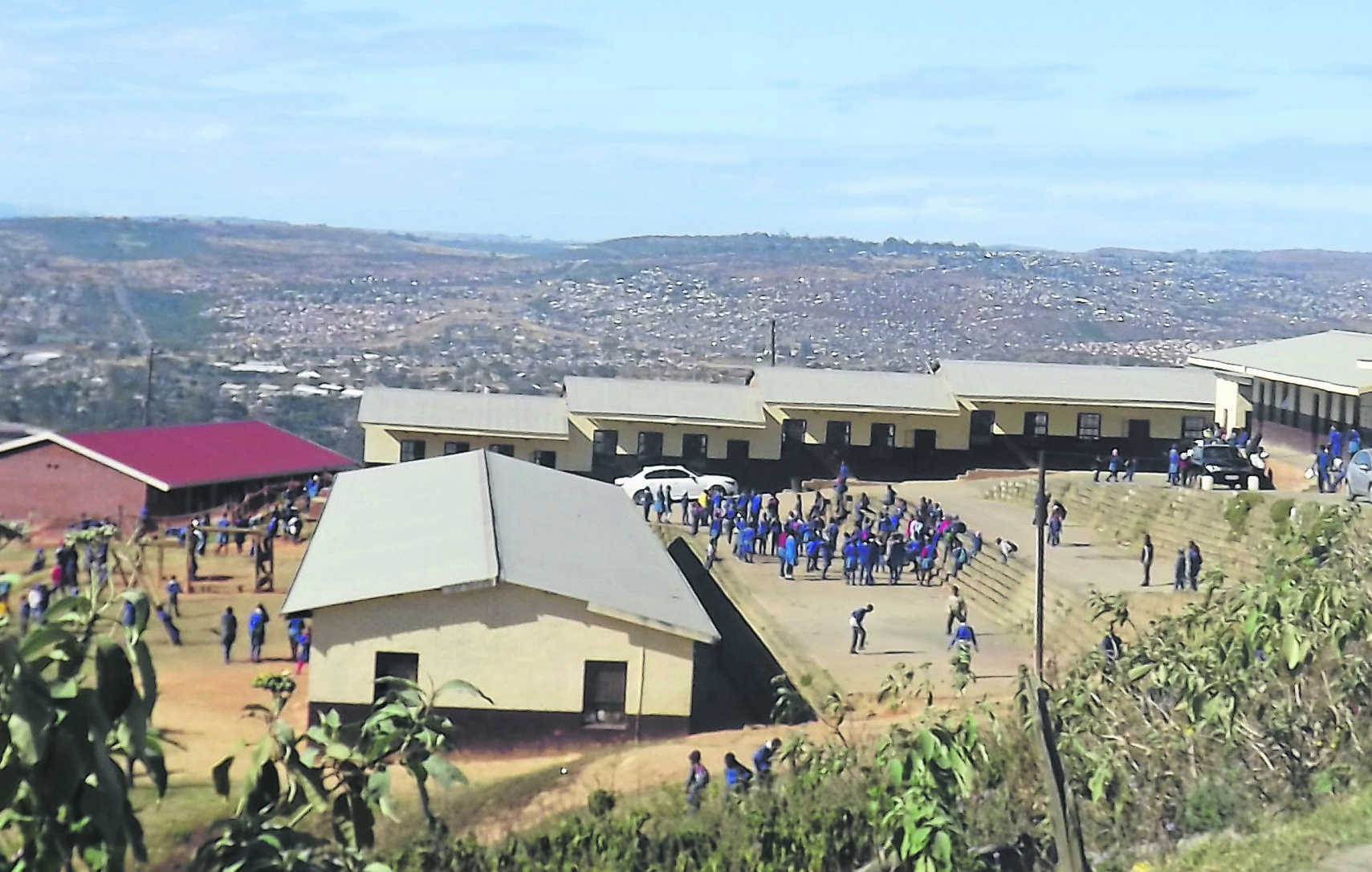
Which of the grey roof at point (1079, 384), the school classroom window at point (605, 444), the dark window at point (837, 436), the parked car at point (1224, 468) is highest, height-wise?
the grey roof at point (1079, 384)

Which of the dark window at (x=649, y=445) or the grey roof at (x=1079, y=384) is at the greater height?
the grey roof at (x=1079, y=384)

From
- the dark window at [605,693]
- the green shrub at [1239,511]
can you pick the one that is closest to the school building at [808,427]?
the green shrub at [1239,511]

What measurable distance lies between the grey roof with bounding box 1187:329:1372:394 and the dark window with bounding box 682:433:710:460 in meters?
12.1

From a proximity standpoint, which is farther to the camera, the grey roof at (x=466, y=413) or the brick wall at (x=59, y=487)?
the grey roof at (x=466, y=413)

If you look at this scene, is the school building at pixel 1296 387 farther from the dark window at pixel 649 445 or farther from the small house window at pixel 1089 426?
the dark window at pixel 649 445

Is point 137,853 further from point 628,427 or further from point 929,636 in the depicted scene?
point 628,427

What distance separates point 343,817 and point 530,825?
38.0 feet

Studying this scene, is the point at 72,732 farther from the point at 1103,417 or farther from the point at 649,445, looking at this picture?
the point at 1103,417

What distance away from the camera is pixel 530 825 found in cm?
1647

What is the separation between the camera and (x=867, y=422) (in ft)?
139

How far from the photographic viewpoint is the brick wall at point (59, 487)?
127 ft

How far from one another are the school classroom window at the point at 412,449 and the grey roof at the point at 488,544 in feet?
31.0

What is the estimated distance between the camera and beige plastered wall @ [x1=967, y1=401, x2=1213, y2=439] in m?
42.6

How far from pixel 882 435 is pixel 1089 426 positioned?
532cm
